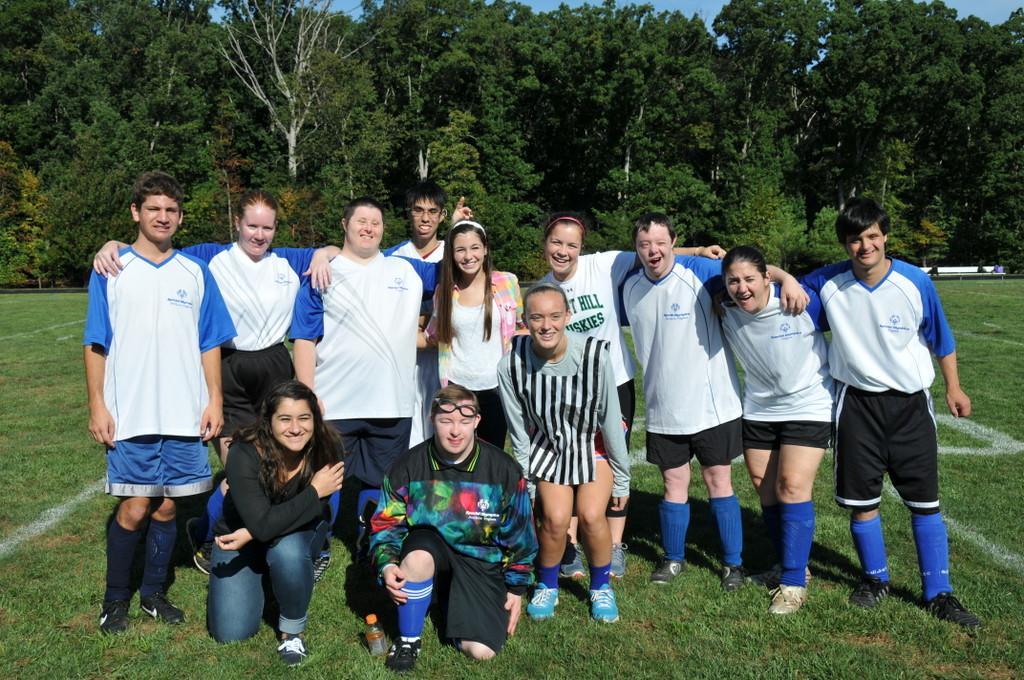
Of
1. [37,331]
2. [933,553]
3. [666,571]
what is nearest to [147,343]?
[666,571]

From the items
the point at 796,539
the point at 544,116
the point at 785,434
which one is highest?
the point at 544,116

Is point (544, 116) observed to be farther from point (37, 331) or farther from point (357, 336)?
point (357, 336)

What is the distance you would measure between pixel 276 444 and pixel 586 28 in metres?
42.2

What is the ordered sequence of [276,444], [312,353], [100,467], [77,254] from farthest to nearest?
[77,254] → [100,467] → [312,353] → [276,444]

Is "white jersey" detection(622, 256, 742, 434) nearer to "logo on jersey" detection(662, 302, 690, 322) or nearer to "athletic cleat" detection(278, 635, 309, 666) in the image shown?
"logo on jersey" detection(662, 302, 690, 322)

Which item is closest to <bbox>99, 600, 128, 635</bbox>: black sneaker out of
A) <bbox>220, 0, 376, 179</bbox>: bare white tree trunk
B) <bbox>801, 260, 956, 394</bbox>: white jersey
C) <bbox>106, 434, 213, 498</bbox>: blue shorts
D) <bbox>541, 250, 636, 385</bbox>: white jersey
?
<bbox>106, 434, 213, 498</bbox>: blue shorts

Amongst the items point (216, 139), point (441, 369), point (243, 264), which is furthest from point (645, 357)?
point (216, 139)

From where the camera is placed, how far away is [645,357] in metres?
4.37

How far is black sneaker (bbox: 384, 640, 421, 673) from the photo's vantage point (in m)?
3.39

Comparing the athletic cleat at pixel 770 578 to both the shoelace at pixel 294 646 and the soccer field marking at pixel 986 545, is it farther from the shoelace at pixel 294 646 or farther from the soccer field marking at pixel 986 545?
the shoelace at pixel 294 646

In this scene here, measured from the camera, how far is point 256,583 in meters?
3.75

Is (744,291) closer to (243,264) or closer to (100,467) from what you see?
(243,264)

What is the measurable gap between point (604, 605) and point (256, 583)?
1623 millimetres

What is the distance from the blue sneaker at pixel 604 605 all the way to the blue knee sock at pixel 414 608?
87 centimetres
